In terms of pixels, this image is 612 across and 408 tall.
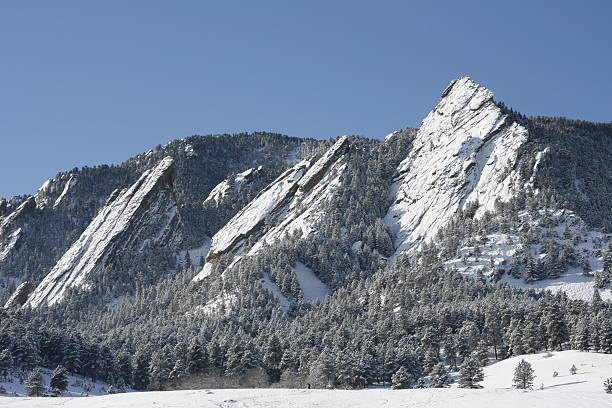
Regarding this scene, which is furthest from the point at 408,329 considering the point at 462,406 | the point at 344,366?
the point at 462,406

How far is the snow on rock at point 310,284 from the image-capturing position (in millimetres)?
176750

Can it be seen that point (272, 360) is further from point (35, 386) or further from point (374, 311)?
point (35, 386)

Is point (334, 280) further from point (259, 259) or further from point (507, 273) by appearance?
point (507, 273)

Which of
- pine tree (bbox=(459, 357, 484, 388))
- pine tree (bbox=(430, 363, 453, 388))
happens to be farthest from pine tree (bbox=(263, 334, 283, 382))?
pine tree (bbox=(459, 357, 484, 388))

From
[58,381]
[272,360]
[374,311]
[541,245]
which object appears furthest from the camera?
[541,245]

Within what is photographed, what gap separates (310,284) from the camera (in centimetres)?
18200

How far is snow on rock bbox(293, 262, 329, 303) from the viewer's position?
580ft

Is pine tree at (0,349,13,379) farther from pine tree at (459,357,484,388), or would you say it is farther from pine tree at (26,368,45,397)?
pine tree at (459,357,484,388)

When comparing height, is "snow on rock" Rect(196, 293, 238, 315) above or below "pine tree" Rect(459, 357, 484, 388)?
above

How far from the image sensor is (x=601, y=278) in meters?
151

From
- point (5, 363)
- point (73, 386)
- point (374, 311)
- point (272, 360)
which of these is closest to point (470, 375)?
point (272, 360)

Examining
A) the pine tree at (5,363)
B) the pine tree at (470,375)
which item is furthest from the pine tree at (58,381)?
the pine tree at (470,375)

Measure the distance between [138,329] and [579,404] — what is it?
123768 mm

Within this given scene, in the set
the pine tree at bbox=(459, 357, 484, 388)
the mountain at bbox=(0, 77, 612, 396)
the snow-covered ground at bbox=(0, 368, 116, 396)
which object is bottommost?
the snow-covered ground at bbox=(0, 368, 116, 396)
